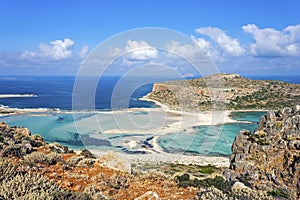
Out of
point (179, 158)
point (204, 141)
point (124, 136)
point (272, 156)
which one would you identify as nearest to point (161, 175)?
point (272, 156)

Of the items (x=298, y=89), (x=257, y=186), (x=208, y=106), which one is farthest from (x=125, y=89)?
(x=298, y=89)

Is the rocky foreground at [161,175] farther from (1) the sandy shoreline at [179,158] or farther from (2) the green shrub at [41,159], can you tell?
(1) the sandy shoreline at [179,158]

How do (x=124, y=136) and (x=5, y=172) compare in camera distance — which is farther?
(x=124, y=136)

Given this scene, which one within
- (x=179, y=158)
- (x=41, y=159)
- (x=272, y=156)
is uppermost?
(x=41, y=159)

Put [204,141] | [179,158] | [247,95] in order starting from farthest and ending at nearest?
[247,95], [204,141], [179,158]

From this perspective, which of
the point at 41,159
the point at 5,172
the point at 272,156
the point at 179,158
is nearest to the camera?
the point at 5,172

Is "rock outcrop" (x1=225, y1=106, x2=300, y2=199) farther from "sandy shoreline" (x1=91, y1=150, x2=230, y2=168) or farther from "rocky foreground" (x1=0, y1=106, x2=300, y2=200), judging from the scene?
"sandy shoreline" (x1=91, y1=150, x2=230, y2=168)

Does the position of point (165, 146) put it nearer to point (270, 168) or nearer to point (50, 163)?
point (270, 168)

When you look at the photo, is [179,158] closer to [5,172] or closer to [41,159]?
[41,159]

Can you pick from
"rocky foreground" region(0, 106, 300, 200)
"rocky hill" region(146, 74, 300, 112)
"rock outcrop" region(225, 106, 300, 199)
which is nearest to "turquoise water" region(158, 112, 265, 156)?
"rocky hill" region(146, 74, 300, 112)
